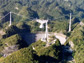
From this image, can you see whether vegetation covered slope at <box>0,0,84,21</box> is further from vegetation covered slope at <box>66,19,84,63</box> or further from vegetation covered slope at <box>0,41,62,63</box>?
vegetation covered slope at <box>0,41,62,63</box>

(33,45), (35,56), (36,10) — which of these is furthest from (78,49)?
(36,10)

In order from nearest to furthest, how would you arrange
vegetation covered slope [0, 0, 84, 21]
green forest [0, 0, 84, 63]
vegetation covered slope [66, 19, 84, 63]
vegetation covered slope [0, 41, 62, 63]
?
vegetation covered slope [0, 41, 62, 63], green forest [0, 0, 84, 63], vegetation covered slope [66, 19, 84, 63], vegetation covered slope [0, 0, 84, 21]

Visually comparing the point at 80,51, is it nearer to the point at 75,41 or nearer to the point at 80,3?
the point at 75,41

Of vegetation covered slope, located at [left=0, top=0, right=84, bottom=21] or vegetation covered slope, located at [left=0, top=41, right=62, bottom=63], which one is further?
vegetation covered slope, located at [left=0, top=0, right=84, bottom=21]

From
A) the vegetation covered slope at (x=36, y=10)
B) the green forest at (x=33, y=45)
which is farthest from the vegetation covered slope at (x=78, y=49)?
the vegetation covered slope at (x=36, y=10)

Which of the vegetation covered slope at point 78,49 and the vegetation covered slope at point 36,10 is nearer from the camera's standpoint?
the vegetation covered slope at point 78,49

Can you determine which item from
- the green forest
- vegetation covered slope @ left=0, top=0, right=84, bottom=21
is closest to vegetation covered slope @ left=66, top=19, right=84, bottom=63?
the green forest

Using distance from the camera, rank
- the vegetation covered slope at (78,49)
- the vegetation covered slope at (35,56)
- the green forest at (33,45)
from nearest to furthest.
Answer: the vegetation covered slope at (35,56)
the green forest at (33,45)
the vegetation covered slope at (78,49)

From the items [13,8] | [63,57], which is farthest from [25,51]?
[13,8]

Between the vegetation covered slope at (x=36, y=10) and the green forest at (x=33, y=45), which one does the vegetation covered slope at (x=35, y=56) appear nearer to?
the green forest at (x=33, y=45)

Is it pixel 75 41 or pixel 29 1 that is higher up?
pixel 75 41

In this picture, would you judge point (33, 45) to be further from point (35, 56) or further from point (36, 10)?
point (36, 10)
